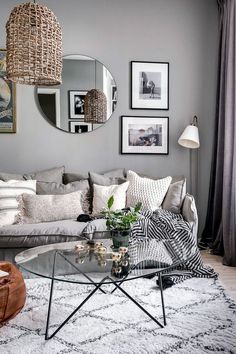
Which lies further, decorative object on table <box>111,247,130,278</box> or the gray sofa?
the gray sofa

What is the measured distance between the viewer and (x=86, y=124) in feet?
13.8

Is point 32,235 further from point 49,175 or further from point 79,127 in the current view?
point 79,127

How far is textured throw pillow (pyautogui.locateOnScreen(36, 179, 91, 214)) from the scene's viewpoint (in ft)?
12.2

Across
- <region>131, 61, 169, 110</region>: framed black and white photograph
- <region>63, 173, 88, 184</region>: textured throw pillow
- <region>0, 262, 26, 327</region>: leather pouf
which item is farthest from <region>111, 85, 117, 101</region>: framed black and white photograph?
<region>0, 262, 26, 327</region>: leather pouf

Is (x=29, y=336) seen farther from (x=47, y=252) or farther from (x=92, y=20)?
(x=92, y=20)

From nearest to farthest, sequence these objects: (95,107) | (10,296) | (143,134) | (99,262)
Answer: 1. (10,296)
2. (99,262)
3. (95,107)
4. (143,134)

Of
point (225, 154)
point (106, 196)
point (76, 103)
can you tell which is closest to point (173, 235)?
point (106, 196)

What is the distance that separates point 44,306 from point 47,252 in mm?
383

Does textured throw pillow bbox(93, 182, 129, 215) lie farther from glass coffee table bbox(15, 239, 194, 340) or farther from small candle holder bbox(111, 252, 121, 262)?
small candle holder bbox(111, 252, 121, 262)

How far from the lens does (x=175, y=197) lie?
12.3 ft

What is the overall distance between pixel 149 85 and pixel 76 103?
2.88ft

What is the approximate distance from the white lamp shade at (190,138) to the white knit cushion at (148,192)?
57 cm

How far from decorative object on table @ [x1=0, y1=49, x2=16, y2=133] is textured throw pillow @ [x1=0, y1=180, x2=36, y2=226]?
0.80 metres

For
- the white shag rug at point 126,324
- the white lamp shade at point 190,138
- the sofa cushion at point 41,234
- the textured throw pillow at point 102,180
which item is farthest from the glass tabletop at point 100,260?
the white lamp shade at point 190,138
